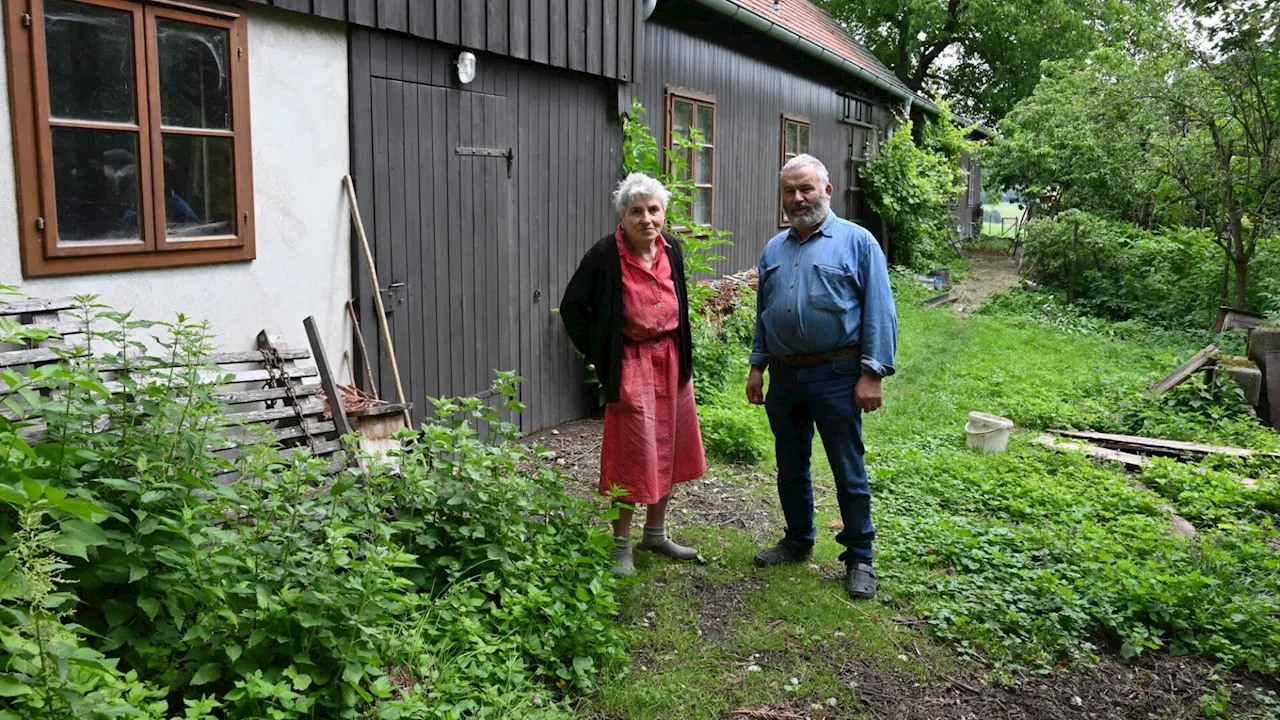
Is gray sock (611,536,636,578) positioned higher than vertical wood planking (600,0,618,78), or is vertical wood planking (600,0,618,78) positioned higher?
vertical wood planking (600,0,618,78)

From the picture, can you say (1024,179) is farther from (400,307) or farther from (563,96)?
(400,307)

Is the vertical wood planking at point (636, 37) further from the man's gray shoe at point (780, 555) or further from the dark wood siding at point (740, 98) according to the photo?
the man's gray shoe at point (780, 555)

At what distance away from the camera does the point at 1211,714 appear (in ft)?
11.1

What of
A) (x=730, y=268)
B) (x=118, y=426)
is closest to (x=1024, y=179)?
(x=730, y=268)

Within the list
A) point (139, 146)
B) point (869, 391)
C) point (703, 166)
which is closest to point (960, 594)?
point (869, 391)

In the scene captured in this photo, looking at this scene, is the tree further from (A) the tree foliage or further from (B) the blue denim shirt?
(B) the blue denim shirt

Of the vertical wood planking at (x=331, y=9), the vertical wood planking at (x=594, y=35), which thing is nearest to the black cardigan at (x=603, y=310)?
the vertical wood planking at (x=331, y=9)

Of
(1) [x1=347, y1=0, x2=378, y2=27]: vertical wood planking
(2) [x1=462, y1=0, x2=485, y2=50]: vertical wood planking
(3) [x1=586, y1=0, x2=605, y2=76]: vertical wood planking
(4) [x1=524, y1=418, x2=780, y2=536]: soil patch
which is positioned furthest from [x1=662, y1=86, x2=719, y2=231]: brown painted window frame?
(1) [x1=347, y1=0, x2=378, y2=27]: vertical wood planking

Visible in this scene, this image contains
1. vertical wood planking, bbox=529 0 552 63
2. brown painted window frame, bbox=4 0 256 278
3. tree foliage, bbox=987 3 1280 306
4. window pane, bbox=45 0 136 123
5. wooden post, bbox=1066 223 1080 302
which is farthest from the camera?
wooden post, bbox=1066 223 1080 302

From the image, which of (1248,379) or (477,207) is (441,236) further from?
(1248,379)

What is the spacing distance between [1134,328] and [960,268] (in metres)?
7.79

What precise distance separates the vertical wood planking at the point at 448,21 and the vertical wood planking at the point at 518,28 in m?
0.47

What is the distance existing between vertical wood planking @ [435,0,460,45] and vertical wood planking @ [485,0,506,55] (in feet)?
0.82

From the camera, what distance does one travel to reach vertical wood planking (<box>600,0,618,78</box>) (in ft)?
24.7
